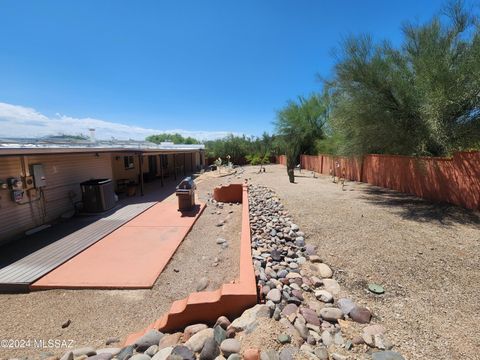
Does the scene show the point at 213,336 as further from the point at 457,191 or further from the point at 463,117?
the point at 463,117

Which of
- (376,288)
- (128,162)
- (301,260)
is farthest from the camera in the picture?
(128,162)

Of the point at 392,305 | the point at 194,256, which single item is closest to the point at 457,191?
the point at 392,305

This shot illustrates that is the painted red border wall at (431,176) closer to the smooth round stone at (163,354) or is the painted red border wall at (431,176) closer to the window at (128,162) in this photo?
the smooth round stone at (163,354)

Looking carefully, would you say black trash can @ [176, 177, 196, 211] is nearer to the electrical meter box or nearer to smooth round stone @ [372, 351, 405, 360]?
the electrical meter box

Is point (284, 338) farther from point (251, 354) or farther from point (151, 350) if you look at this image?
point (151, 350)

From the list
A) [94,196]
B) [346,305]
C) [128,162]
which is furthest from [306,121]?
[346,305]

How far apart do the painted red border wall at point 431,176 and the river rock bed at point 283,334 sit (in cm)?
602

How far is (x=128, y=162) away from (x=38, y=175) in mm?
7405

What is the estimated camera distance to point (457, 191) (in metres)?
7.08

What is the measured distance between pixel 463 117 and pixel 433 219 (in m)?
3.30

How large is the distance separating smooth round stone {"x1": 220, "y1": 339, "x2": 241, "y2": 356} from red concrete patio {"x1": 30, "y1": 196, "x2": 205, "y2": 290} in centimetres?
219

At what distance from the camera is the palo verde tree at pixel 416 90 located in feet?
21.1

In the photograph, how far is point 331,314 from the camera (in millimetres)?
2701

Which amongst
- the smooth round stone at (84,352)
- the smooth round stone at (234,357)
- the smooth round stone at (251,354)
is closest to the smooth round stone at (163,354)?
the smooth round stone at (234,357)
